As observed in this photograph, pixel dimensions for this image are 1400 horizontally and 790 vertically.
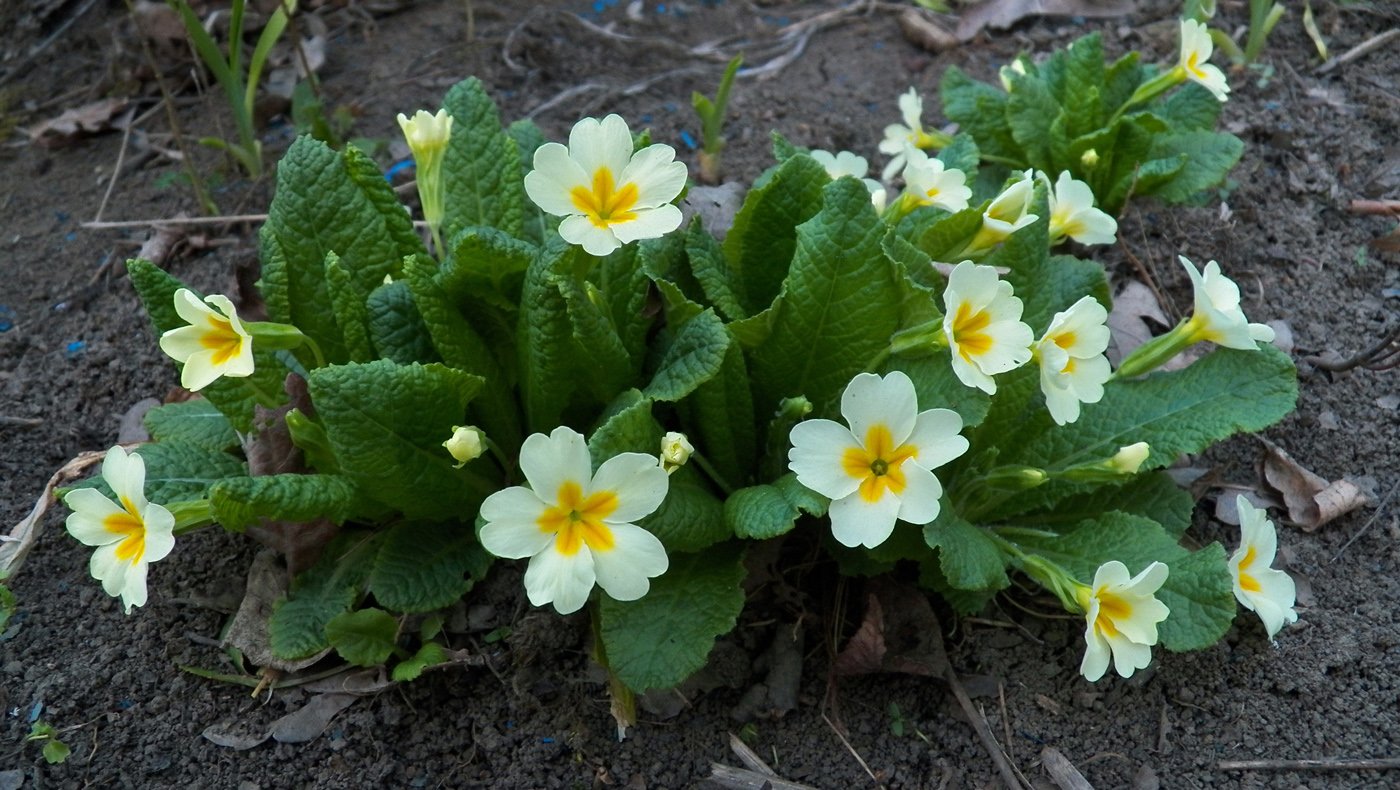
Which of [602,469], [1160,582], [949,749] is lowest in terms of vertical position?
[949,749]

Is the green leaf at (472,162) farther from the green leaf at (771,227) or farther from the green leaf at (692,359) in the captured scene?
the green leaf at (692,359)

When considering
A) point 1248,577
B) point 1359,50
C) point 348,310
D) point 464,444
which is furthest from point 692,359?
point 1359,50

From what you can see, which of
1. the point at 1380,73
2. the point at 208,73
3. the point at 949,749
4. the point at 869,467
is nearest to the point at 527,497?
the point at 869,467

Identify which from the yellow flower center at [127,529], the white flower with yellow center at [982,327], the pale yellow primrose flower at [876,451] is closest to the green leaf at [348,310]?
the yellow flower center at [127,529]

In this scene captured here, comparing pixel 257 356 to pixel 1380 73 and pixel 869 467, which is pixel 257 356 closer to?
pixel 869 467

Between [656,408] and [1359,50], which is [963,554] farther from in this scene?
[1359,50]

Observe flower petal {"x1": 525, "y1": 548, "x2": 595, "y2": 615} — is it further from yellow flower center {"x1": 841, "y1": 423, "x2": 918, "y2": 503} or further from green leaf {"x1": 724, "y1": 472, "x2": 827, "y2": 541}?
yellow flower center {"x1": 841, "y1": 423, "x2": 918, "y2": 503}

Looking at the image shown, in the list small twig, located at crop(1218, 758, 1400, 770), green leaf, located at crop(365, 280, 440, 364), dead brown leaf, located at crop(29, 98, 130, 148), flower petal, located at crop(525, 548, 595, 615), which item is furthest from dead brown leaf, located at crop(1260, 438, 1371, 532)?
dead brown leaf, located at crop(29, 98, 130, 148)
